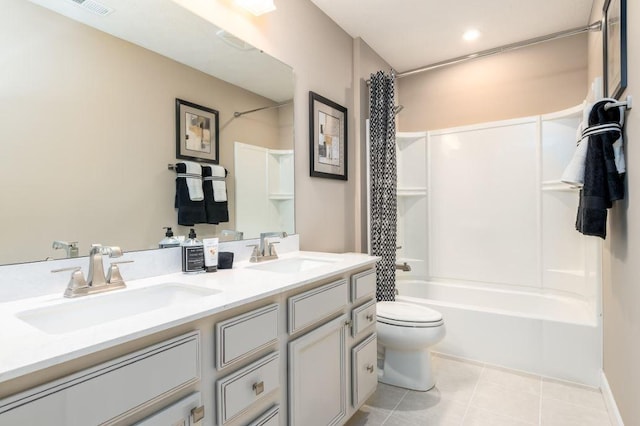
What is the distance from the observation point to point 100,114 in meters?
1.22

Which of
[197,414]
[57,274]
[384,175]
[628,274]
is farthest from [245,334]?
[384,175]

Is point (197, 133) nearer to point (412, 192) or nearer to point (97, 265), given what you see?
point (97, 265)

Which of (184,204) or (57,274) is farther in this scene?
(184,204)

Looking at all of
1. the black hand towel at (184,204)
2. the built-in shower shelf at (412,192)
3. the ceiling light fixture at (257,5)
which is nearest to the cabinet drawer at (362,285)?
the black hand towel at (184,204)

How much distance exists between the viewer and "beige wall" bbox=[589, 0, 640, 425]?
131 cm

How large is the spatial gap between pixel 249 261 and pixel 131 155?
2.38 ft

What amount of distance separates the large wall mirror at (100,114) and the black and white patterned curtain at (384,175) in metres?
1.20

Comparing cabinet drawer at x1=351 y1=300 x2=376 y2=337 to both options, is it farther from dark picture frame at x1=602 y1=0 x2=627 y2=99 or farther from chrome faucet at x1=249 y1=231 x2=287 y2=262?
dark picture frame at x1=602 y1=0 x2=627 y2=99

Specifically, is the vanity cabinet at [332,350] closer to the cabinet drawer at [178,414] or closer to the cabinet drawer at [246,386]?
the cabinet drawer at [246,386]

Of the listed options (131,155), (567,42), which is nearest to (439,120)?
(567,42)

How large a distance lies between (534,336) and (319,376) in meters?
1.63

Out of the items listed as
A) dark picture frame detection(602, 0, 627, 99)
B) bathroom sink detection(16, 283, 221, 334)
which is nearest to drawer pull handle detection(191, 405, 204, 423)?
bathroom sink detection(16, 283, 221, 334)

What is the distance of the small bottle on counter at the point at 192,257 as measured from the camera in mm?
1405

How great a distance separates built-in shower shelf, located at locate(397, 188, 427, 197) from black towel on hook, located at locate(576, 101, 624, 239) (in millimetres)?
1757
